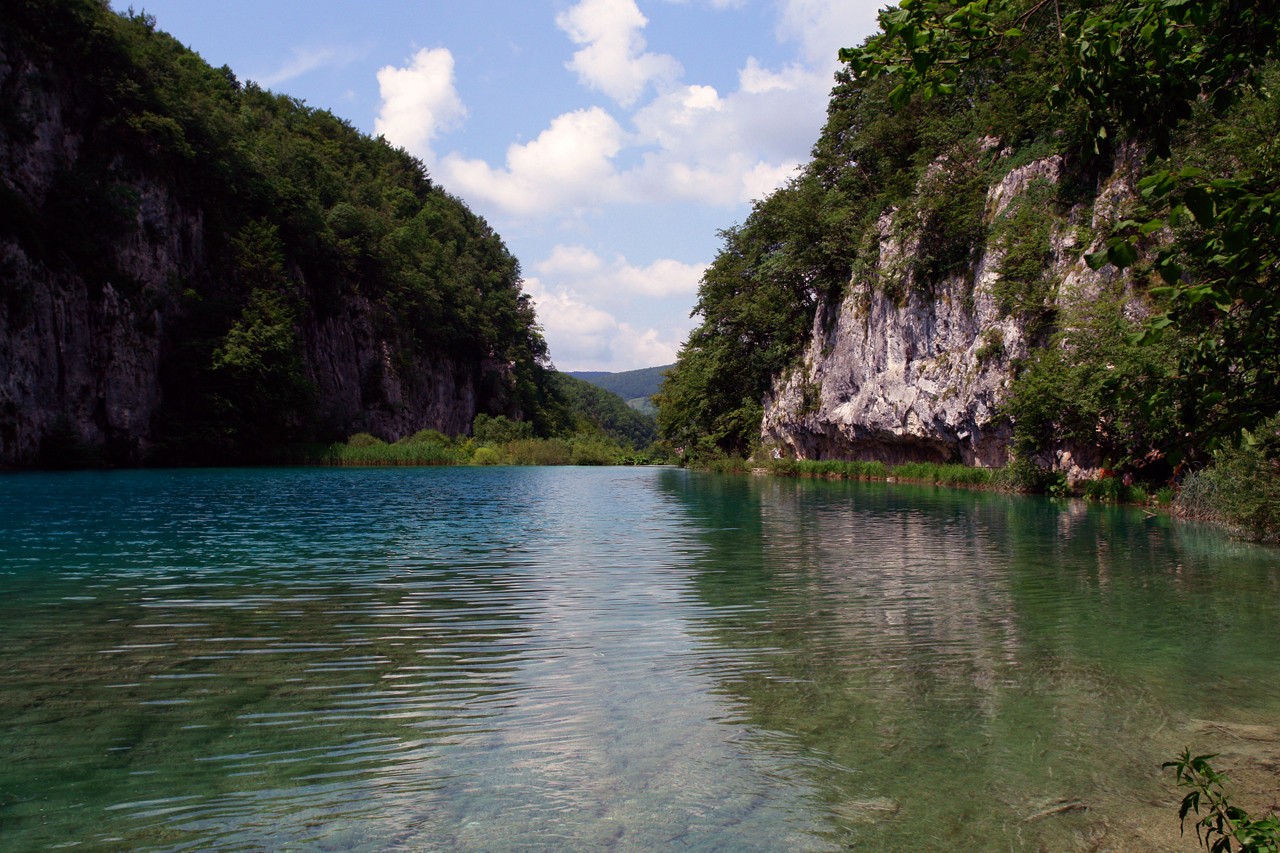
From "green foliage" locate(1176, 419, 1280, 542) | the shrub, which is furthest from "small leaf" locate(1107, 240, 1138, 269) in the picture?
the shrub

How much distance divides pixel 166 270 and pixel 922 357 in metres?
49.1

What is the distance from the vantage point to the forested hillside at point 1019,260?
3361 millimetres

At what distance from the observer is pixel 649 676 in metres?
7.30

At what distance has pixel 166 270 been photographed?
5772 cm

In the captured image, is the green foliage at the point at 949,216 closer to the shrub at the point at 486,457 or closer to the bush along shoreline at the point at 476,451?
the bush along shoreline at the point at 476,451

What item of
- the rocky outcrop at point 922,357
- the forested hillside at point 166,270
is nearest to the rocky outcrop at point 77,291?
the forested hillside at point 166,270

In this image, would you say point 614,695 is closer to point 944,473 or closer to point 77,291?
point 944,473

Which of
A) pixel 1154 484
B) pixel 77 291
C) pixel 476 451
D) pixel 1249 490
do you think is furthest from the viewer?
pixel 476 451

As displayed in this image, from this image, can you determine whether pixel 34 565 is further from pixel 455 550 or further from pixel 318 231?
pixel 318 231

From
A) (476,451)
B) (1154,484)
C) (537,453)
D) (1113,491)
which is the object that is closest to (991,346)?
(1113,491)

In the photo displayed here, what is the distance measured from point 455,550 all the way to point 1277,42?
14.0 m

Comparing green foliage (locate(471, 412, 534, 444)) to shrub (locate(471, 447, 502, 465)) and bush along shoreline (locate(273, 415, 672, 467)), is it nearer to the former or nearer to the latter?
bush along shoreline (locate(273, 415, 672, 467))

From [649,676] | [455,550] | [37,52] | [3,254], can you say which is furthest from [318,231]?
[649,676]

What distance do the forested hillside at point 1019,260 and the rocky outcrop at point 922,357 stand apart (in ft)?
0.44
